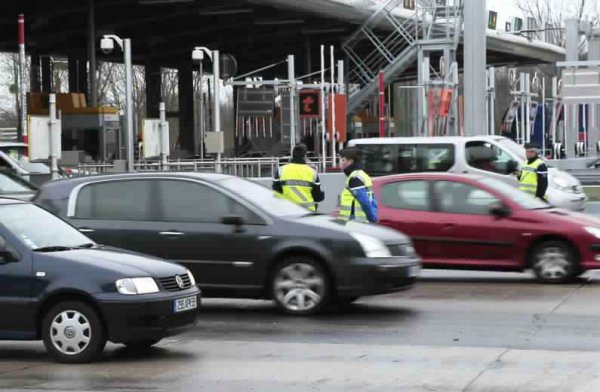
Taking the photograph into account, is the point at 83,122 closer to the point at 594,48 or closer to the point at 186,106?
the point at 186,106

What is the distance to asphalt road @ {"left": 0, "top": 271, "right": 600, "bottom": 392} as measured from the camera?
855cm

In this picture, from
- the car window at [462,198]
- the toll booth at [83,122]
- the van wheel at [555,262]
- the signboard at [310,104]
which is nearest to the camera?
the van wheel at [555,262]

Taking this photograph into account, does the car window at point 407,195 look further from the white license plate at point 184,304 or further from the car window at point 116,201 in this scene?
the white license plate at point 184,304

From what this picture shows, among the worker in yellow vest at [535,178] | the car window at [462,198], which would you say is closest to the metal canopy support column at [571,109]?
the worker in yellow vest at [535,178]

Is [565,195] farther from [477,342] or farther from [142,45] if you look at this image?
[142,45]

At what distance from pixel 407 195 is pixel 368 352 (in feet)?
18.9

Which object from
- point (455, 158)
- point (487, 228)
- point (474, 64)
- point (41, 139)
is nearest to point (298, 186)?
point (487, 228)

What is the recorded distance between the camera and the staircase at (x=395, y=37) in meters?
45.8

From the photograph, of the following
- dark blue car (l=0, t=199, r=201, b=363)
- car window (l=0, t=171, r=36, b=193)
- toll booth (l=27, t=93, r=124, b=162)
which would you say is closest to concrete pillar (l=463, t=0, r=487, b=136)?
car window (l=0, t=171, r=36, b=193)

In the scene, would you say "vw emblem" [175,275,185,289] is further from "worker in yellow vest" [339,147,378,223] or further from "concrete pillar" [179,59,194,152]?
"concrete pillar" [179,59,194,152]

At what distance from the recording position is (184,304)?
32.2 ft

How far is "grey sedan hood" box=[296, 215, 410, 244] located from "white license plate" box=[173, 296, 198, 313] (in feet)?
7.86

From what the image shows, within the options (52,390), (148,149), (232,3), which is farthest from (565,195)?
(232,3)

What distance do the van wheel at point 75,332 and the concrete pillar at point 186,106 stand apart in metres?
55.1
